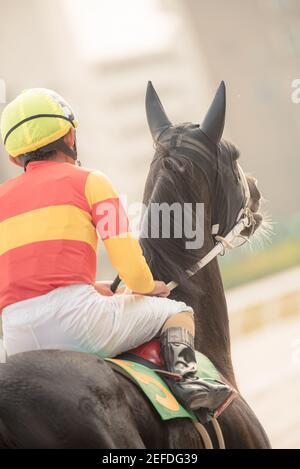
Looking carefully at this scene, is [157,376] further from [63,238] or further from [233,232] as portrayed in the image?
[233,232]

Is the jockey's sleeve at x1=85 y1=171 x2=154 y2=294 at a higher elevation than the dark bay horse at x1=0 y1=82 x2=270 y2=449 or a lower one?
higher

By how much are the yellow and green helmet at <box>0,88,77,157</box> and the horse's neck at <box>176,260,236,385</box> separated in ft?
1.80

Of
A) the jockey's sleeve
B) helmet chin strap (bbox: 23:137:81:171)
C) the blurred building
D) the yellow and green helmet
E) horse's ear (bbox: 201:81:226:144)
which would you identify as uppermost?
the yellow and green helmet

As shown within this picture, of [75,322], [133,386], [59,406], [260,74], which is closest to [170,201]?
[75,322]

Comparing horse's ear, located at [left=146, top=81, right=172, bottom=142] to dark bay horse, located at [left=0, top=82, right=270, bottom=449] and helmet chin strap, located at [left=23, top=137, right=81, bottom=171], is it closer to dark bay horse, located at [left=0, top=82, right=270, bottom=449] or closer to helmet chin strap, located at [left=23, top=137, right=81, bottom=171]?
dark bay horse, located at [left=0, top=82, right=270, bottom=449]

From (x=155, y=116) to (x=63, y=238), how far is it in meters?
0.62

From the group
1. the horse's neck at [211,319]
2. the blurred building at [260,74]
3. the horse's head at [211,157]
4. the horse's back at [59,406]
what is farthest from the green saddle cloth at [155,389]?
the blurred building at [260,74]

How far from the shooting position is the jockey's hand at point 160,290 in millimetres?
2215

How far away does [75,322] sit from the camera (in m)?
2.02

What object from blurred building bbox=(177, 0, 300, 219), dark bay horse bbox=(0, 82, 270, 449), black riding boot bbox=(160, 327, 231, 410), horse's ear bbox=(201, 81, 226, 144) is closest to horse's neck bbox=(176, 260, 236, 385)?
dark bay horse bbox=(0, 82, 270, 449)

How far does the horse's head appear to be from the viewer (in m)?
2.38

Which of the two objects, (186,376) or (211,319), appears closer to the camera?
(186,376)
